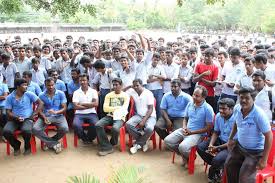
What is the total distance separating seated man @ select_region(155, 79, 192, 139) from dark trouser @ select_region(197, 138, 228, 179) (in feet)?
3.34

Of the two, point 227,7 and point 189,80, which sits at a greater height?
point 227,7

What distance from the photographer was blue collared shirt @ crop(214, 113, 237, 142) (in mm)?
4809

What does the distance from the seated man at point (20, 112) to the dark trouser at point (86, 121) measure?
0.87 metres

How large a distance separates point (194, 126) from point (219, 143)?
21.3 inches

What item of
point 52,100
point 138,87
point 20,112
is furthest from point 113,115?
point 20,112

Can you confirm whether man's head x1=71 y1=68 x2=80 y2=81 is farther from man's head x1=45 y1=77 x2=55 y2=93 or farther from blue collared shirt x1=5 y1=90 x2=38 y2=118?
blue collared shirt x1=5 y1=90 x2=38 y2=118

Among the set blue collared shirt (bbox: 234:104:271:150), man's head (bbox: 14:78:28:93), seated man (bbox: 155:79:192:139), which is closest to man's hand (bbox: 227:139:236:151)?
blue collared shirt (bbox: 234:104:271:150)

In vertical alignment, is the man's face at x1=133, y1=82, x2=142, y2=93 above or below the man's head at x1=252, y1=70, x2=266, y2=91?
below

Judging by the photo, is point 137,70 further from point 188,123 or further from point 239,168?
point 239,168

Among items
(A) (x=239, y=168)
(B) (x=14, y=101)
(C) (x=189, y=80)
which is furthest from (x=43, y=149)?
(A) (x=239, y=168)

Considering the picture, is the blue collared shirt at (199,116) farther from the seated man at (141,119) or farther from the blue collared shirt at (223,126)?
the seated man at (141,119)

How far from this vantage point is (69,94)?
723 centimetres

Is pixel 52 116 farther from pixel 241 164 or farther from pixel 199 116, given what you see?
pixel 241 164

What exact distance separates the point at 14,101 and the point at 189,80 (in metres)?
3.56
